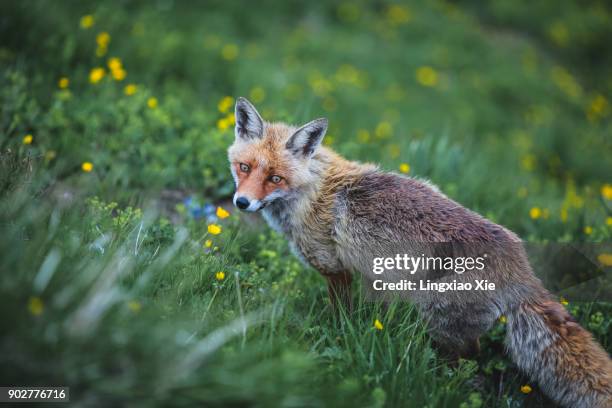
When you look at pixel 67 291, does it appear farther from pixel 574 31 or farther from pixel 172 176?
pixel 574 31

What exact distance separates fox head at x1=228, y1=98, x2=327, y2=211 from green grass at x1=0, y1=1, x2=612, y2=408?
1.79ft

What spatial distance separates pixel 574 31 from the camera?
11680mm

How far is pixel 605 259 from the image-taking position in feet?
15.0

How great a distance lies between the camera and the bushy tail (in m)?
3.06

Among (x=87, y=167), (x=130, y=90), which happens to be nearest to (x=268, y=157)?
(x=87, y=167)

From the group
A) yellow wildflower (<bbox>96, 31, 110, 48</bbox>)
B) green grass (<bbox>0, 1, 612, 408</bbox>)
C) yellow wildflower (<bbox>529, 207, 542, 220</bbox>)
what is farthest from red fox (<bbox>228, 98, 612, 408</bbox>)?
yellow wildflower (<bbox>96, 31, 110, 48</bbox>)

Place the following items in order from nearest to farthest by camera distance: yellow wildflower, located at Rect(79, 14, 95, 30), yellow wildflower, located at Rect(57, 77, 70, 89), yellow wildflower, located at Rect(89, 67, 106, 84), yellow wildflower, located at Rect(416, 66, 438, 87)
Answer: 1. yellow wildflower, located at Rect(57, 77, 70, 89)
2. yellow wildflower, located at Rect(89, 67, 106, 84)
3. yellow wildflower, located at Rect(79, 14, 95, 30)
4. yellow wildflower, located at Rect(416, 66, 438, 87)

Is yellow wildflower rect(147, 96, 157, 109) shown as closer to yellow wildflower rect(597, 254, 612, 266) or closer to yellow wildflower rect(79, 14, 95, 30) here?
yellow wildflower rect(79, 14, 95, 30)

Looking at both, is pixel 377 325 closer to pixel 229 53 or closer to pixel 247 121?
pixel 247 121

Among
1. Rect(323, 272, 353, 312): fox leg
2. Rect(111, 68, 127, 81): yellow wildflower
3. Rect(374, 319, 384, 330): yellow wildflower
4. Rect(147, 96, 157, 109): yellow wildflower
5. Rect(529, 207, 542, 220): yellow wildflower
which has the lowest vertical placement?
Rect(323, 272, 353, 312): fox leg

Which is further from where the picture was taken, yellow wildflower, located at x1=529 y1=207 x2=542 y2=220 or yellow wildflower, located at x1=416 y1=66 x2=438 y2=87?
yellow wildflower, located at x1=416 y1=66 x2=438 y2=87

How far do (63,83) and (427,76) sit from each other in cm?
702

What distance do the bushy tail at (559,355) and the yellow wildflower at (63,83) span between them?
4999 mm

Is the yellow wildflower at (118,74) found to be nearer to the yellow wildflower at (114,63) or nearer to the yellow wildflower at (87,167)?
the yellow wildflower at (114,63)
